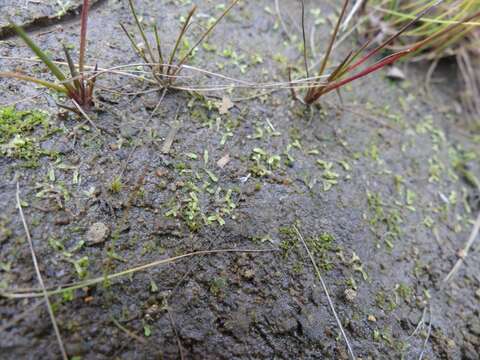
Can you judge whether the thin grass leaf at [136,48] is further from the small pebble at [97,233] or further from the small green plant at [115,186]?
the small pebble at [97,233]

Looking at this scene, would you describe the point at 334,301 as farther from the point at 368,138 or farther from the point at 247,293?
the point at 368,138

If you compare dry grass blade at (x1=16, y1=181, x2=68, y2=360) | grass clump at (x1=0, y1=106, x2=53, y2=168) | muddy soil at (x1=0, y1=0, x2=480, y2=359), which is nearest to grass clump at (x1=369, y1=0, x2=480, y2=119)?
muddy soil at (x1=0, y1=0, x2=480, y2=359)

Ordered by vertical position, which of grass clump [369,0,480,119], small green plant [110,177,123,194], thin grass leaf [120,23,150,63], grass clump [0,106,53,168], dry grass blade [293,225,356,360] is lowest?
dry grass blade [293,225,356,360]

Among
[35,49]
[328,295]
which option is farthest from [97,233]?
[328,295]

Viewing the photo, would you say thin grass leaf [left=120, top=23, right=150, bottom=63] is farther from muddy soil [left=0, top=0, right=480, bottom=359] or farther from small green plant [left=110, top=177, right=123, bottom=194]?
small green plant [left=110, top=177, right=123, bottom=194]

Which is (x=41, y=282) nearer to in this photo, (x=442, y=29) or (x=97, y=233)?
(x=97, y=233)

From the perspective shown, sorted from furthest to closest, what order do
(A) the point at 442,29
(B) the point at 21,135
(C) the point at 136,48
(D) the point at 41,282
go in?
(A) the point at 442,29, (C) the point at 136,48, (B) the point at 21,135, (D) the point at 41,282

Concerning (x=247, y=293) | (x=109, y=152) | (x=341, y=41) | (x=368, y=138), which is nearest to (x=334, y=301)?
(x=247, y=293)

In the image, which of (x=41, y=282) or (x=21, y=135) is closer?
(x=41, y=282)
